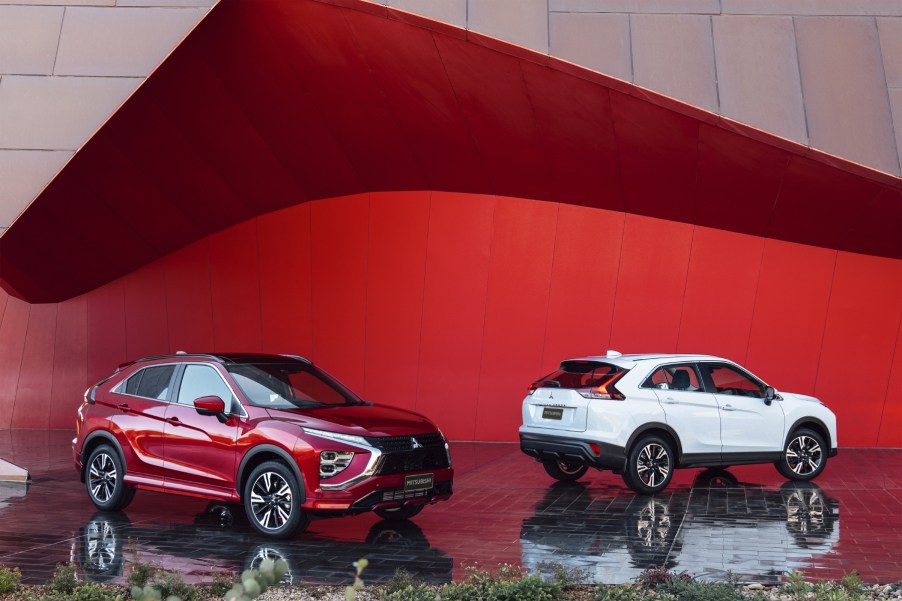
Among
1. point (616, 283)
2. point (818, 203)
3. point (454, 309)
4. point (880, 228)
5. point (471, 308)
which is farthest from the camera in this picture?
point (454, 309)

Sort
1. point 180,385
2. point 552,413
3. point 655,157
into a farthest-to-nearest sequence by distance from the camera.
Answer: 1. point 655,157
2. point 552,413
3. point 180,385

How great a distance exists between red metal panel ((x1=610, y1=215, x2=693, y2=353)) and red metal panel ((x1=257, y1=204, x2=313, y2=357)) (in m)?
6.34

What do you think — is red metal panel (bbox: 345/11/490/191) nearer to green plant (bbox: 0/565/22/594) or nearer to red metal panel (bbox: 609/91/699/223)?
red metal panel (bbox: 609/91/699/223)

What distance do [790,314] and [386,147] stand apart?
307 inches

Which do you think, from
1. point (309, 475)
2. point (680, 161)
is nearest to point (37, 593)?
point (309, 475)

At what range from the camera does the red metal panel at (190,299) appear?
19734 mm

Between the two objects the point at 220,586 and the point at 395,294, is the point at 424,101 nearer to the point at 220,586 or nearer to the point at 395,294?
the point at 395,294

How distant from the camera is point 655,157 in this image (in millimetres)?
14617

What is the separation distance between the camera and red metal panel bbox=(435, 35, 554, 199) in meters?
13.2

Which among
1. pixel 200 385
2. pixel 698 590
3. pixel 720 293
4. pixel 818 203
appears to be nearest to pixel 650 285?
pixel 720 293

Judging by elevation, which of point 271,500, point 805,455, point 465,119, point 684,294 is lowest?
point 271,500

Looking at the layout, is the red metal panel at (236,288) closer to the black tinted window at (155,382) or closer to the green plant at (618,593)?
the black tinted window at (155,382)

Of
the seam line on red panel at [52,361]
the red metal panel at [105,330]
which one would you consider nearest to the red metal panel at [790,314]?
the red metal panel at [105,330]

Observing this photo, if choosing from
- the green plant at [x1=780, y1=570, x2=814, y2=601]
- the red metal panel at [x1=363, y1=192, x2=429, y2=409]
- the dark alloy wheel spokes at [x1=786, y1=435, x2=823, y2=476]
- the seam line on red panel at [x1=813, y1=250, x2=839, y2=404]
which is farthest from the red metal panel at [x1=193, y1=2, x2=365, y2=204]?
the green plant at [x1=780, y1=570, x2=814, y2=601]
